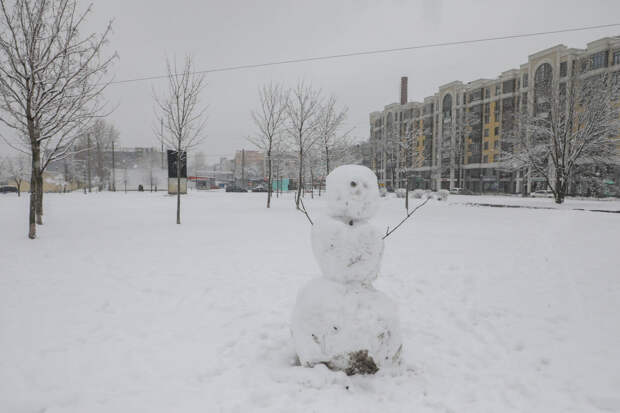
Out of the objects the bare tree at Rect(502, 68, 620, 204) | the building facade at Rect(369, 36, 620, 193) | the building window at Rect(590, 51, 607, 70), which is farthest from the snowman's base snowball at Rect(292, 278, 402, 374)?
the building window at Rect(590, 51, 607, 70)

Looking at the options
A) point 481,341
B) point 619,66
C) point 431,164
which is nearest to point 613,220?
point 481,341

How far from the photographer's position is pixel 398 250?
7.81 m

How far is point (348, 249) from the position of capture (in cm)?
278

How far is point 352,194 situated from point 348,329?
3.96 ft

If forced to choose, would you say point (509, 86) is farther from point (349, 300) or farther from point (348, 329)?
point (348, 329)

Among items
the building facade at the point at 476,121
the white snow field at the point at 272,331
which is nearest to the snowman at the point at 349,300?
the white snow field at the point at 272,331

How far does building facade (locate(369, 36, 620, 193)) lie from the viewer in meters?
37.8

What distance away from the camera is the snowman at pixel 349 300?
2754mm

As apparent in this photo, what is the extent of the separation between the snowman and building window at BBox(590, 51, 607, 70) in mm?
46285

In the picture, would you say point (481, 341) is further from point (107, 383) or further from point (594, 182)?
point (594, 182)

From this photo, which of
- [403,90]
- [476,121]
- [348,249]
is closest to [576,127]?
[348,249]

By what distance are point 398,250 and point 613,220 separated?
1052 centimetres

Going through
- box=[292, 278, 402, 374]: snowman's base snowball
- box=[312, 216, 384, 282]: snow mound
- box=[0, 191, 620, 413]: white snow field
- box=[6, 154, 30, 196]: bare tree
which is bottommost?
box=[0, 191, 620, 413]: white snow field

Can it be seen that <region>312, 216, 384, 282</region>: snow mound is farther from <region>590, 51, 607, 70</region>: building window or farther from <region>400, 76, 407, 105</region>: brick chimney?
<region>400, 76, 407, 105</region>: brick chimney
